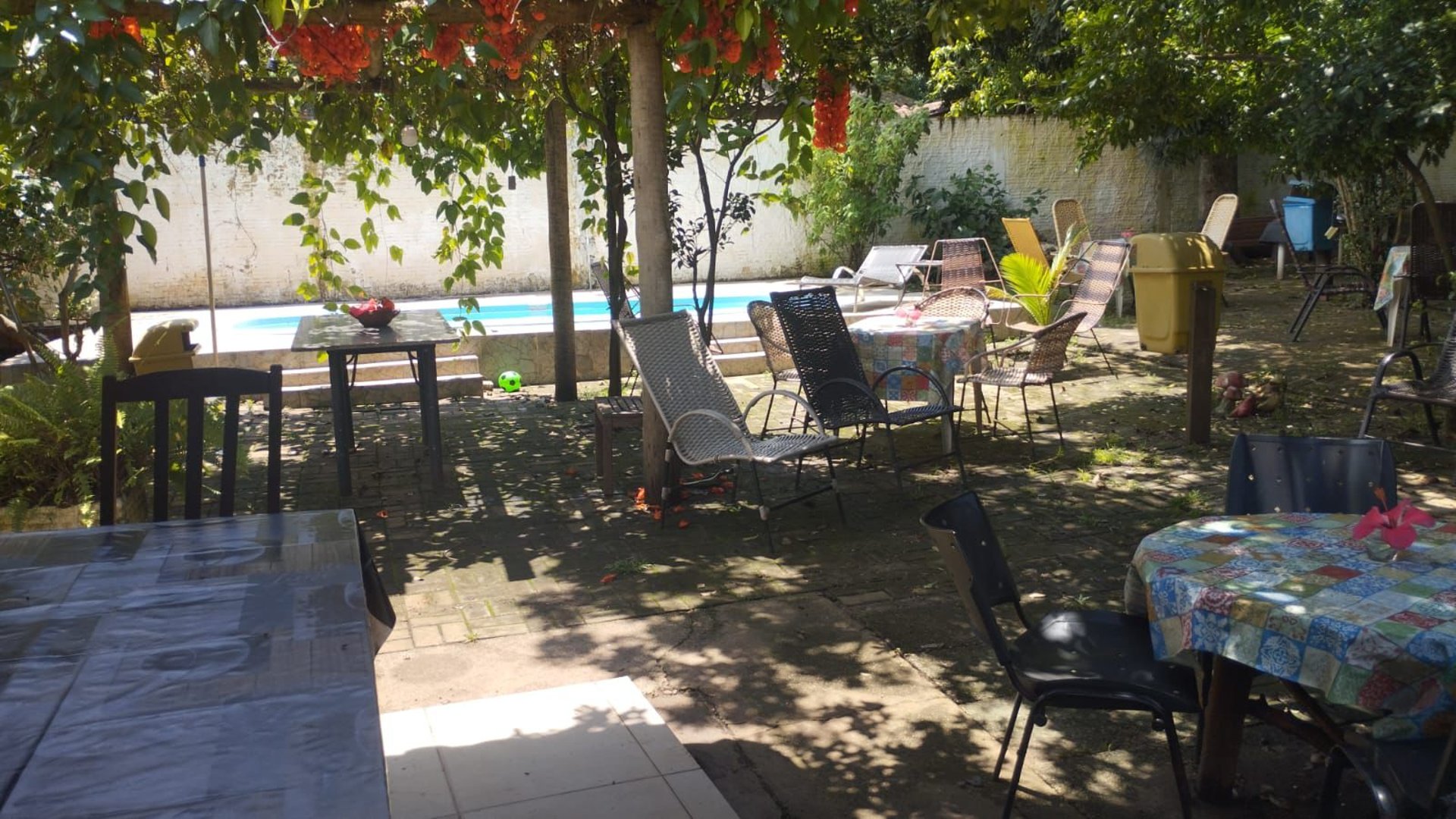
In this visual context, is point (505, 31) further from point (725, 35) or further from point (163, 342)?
point (163, 342)

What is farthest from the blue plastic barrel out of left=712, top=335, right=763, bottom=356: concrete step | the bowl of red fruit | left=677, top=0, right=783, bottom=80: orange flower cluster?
left=677, top=0, right=783, bottom=80: orange flower cluster

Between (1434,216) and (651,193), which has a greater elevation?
(651,193)

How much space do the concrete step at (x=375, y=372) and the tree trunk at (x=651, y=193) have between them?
360 cm

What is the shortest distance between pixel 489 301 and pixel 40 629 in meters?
12.6

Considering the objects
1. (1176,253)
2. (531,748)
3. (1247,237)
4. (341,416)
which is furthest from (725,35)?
(1247,237)

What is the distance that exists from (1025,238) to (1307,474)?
9.17m

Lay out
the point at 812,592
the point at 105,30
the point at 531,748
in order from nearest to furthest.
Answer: the point at 531,748
the point at 105,30
the point at 812,592

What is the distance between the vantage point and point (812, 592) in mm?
4648

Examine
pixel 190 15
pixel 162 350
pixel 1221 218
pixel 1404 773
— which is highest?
pixel 190 15

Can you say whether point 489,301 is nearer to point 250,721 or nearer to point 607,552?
point 607,552

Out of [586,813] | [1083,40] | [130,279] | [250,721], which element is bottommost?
[586,813]

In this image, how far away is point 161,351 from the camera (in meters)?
7.05

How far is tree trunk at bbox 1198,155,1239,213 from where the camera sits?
15.9 meters

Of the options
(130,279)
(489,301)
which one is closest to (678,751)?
(489,301)
